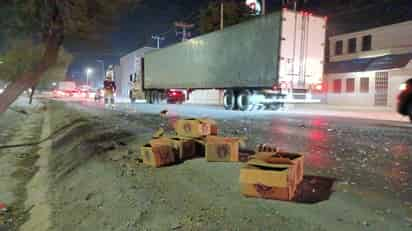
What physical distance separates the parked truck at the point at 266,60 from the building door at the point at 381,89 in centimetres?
1073

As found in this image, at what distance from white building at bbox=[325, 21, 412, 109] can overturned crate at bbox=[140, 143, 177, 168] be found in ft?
75.3

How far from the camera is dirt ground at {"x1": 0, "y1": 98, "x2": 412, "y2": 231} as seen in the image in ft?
14.8

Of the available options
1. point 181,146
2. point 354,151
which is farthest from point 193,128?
point 354,151

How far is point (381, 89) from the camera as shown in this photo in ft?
96.5

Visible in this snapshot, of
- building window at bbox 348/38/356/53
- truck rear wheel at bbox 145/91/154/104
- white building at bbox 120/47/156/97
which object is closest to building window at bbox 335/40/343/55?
building window at bbox 348/38/356/53

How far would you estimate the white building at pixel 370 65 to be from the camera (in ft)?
90.3

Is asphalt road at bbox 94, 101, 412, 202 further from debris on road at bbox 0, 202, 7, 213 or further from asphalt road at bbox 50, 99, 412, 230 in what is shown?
debris on road at bbox 0, 202, 7, 213

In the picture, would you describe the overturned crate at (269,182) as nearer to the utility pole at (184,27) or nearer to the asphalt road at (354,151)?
the asphalt road at (354,151)

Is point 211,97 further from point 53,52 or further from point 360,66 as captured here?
point 53,52

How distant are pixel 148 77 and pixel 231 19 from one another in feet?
31.4

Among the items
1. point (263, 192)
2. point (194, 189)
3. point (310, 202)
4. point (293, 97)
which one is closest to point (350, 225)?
point (310, 202)

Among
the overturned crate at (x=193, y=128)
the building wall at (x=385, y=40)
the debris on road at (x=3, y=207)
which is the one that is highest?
the building wall at (x=385, y=40)

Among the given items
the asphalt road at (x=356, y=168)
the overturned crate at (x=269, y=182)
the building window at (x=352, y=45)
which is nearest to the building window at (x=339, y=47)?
the building window at (x=352, y=45)

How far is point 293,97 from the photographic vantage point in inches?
774
